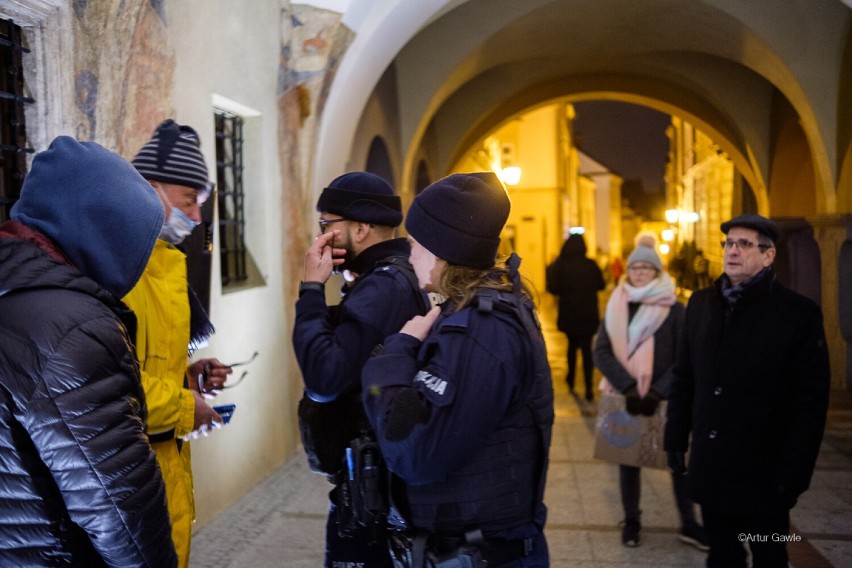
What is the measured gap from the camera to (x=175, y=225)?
9.27 feet

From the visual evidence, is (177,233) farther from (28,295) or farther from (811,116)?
(811,116)

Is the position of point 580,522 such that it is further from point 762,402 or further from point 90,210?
point 90,210

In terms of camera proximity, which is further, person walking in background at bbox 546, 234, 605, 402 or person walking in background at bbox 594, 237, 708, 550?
person walking in background at bbox 546, 234, 605, 402

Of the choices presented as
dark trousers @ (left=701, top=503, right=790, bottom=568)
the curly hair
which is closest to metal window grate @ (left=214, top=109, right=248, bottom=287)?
dark trousers @ (left=701, top=503, right=790, bottom=568)

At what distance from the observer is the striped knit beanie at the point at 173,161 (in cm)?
286

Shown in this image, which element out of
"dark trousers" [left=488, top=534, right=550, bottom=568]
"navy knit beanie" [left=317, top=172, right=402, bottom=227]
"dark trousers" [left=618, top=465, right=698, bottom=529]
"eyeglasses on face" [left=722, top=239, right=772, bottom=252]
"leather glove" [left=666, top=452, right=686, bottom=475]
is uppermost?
"navy knit beanie" [left=317, top=172, right=402, bottom=227]

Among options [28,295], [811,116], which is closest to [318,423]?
[28,295]

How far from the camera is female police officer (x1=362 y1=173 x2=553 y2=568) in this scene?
192cm

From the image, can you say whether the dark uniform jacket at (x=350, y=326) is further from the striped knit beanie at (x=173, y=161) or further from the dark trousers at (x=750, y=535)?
the dark trousers at (x=750, y=535)

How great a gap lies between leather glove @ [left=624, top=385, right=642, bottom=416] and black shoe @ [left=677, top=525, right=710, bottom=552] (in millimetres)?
750

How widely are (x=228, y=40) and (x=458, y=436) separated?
435 cm

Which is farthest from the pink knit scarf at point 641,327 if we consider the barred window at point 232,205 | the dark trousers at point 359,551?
the barred window at point 232,205

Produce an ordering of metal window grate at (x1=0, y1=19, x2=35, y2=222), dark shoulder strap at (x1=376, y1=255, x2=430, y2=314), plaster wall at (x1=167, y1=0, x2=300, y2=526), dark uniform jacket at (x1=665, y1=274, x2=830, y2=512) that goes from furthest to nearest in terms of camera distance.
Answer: plaster wall at (x1=167, y1=0, x2=300, y2=526) → metal window grate at (x1=0, y1=19, x2=35, y2=222) → dark uniform jacket at (x1=665, y1=274, x2=830, y2=512) → dark shoulder strap at (x1=376, y1=255, x2=430, y2=314)

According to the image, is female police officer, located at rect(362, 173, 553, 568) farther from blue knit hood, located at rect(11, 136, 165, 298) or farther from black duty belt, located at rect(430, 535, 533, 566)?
blue knit hood, located at rect(11, 136, 165, 298)
